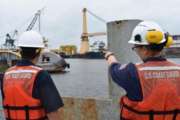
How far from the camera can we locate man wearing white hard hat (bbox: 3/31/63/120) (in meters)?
4.08

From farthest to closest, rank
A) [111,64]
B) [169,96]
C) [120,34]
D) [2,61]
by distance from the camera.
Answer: [2,61] → [120,34] → [111,64] → [169,96]

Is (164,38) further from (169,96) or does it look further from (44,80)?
(44,80)

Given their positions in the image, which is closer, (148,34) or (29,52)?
A: (148,34)

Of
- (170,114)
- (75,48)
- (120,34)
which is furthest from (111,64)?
(75,48)

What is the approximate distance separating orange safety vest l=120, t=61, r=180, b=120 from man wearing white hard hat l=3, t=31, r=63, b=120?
745mm

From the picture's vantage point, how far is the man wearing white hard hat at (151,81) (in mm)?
3734

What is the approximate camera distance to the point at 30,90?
413cm

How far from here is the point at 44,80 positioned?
162 inches

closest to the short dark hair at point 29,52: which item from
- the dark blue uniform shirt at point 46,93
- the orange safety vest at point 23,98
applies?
the orange safety vest at point 23,98

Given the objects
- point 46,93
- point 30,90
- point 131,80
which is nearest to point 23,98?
point 30,90

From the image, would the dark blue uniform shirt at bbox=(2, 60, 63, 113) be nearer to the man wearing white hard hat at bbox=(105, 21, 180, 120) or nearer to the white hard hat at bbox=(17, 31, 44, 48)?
the white hard hat at bbox=(17, 31, 44, 48)

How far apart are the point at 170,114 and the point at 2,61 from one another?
234 ft

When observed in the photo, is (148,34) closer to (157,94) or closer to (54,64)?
(157,94)

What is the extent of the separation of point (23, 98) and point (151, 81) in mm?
1199
